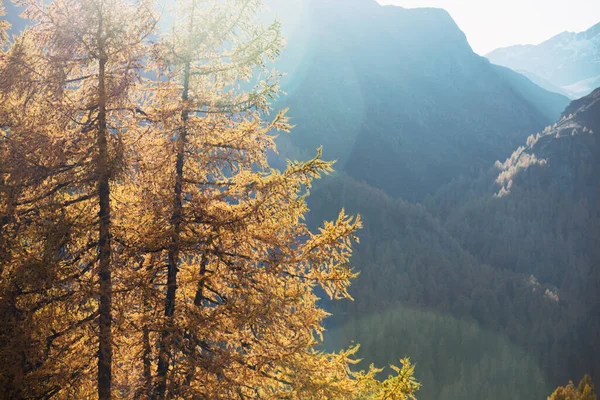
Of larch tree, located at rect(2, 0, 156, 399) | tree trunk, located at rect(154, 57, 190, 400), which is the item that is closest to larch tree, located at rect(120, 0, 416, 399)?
tree trunk, located at rect(154, 57, 190, 400)

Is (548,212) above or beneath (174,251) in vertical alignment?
beneath

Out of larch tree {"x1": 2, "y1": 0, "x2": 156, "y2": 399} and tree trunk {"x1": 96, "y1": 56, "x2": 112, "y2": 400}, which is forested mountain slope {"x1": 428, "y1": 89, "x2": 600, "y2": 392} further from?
larch tree {"x1": 2, "y1": 0, "x2": 156, "y2": 399}

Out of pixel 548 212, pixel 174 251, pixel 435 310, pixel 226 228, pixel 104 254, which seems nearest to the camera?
pixel 104 254

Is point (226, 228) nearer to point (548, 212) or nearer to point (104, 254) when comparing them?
point (104, 254)

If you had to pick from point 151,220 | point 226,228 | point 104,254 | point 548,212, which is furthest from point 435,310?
point 104,254

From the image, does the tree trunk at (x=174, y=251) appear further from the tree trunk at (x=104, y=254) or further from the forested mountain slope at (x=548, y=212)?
the forested mountain slope at (x=548, y=212)

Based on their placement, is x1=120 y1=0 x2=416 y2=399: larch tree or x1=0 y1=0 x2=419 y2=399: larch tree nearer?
x1=0 y1=0 x2=419 y2=399: larch tree

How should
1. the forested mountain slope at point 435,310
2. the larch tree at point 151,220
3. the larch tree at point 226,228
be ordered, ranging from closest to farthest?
the larch tree at point 151,220, the larch tree at point 226,228, the forested mountain slope at point 435,310

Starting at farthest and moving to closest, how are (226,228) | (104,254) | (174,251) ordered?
(226,228) → (174,251) → (104,254)

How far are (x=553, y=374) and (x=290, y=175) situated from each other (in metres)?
97.0

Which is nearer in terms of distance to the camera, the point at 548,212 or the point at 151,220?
the point at 151,220

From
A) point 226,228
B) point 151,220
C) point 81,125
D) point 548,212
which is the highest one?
point 81,125

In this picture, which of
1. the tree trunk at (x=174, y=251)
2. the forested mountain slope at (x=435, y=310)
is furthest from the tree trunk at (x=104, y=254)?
the forested mountain slope at (x=435, y=310)

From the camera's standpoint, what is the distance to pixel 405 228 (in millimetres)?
128750
